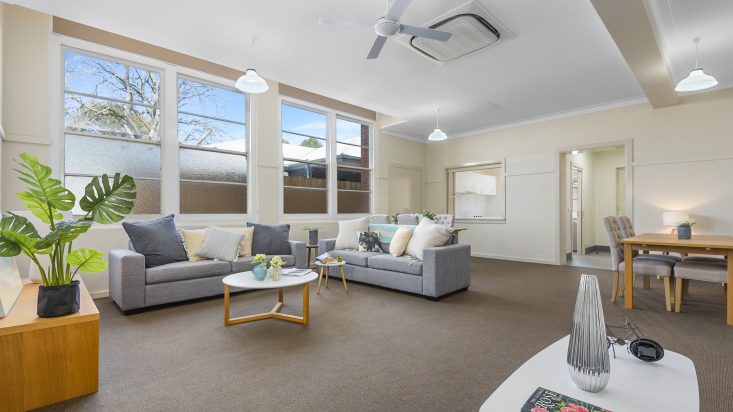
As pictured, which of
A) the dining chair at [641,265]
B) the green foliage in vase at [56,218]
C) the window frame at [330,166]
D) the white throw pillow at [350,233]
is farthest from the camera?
the window frame at [330,166]

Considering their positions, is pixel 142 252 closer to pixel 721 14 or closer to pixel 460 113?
pixel 460 113

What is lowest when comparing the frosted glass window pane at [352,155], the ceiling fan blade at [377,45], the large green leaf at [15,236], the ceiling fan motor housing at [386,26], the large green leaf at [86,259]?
the large green leaf at [86,259]

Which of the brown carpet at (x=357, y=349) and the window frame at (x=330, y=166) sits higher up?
the window frame at (x=330, y=166)

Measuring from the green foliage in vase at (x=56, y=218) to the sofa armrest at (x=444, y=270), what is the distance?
285 cm

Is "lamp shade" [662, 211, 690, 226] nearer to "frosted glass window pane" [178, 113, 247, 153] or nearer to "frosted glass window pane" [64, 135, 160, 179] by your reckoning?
"frosted glass window pane" [178, 113, 247, 153]

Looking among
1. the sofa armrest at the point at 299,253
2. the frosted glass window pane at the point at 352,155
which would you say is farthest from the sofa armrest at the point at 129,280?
the frosted glass window pane at the point at 352,155

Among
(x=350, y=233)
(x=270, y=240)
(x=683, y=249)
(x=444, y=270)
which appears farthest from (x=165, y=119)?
(x=683, y=249)

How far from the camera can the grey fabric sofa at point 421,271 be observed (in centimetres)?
379

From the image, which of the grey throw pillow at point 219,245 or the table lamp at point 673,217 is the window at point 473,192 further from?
the grey throw pillow at point 219,245

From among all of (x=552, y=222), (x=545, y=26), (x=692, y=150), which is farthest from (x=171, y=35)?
A: (x=692, y=150)

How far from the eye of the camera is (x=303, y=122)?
6.14m

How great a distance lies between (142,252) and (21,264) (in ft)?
3.12

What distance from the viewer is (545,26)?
3295mm

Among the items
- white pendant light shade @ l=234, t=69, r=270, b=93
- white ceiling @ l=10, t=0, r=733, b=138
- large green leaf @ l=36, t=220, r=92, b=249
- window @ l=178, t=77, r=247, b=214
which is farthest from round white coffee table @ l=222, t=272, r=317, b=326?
white ceiling @ l=10, t=0, r=733, b=138
